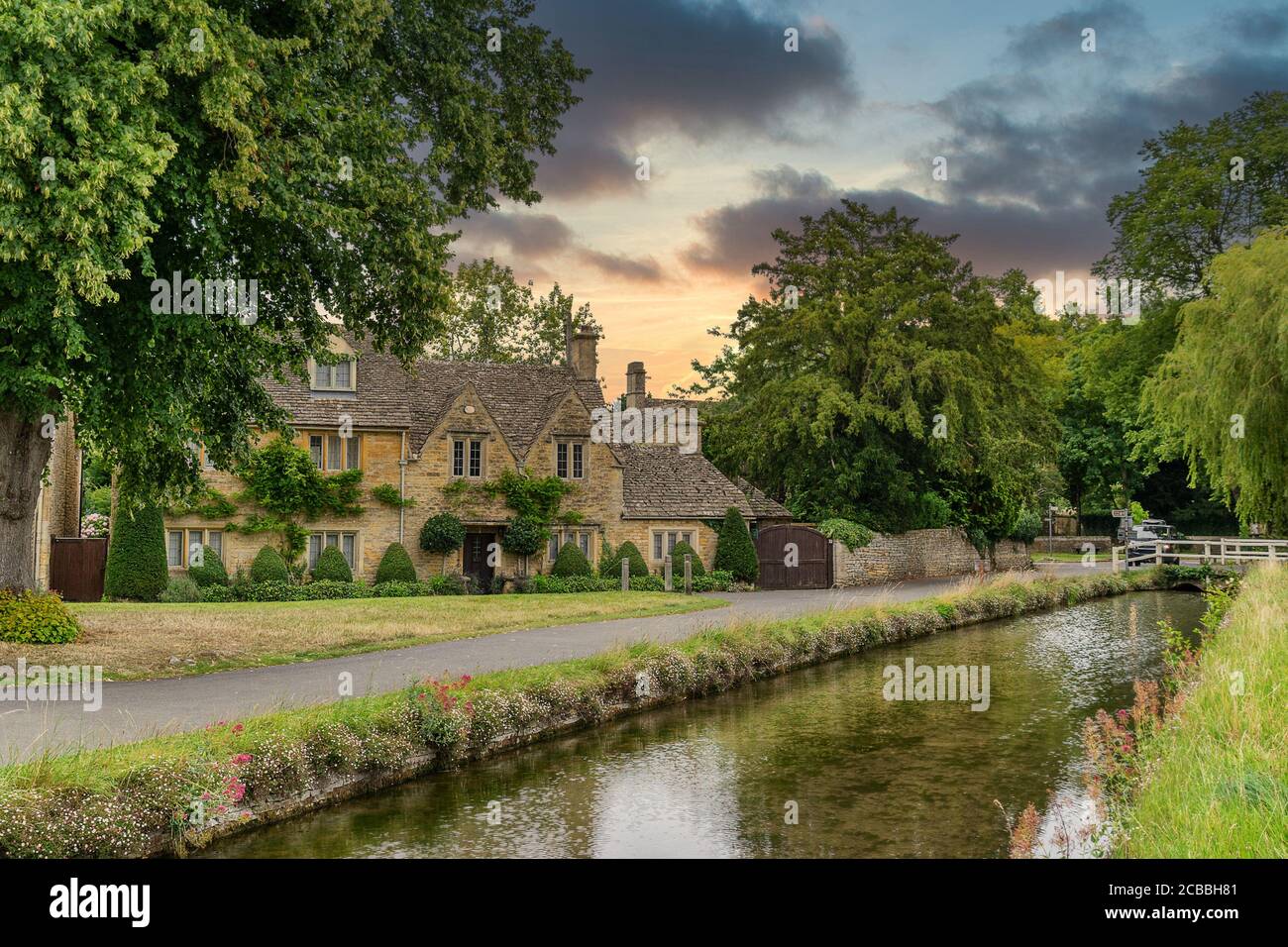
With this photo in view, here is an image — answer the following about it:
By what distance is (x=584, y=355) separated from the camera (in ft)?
145

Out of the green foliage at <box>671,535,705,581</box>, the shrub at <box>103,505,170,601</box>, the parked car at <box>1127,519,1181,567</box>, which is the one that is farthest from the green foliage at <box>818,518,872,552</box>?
the shrub at <box>103,505,170,601</box>

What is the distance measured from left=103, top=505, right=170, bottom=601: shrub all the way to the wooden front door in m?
10.6

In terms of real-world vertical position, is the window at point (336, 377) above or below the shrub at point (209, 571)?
above

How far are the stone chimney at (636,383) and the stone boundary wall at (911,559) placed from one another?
1174cm

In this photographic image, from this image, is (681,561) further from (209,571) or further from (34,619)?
(34,619)

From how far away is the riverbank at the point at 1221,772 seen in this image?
23.1ft

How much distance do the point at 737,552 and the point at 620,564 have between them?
4763 millimetres

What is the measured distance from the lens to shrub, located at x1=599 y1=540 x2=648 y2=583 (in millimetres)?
37875

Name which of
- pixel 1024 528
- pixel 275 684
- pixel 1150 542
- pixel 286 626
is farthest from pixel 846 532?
pixel 275 684

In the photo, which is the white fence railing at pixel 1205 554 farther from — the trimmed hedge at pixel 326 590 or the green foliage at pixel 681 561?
the trimmed hedge at pixel 326 590

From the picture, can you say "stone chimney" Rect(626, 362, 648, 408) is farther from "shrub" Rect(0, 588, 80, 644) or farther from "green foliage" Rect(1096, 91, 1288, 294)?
"shrub" Rect(0, 588, 80, 644)

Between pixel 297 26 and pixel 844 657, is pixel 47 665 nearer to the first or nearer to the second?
pixel 297 26

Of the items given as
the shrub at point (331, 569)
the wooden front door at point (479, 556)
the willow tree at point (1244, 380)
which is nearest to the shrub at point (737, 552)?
the wooden front door at point (479, 556)

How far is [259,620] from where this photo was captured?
2342 centimetres
